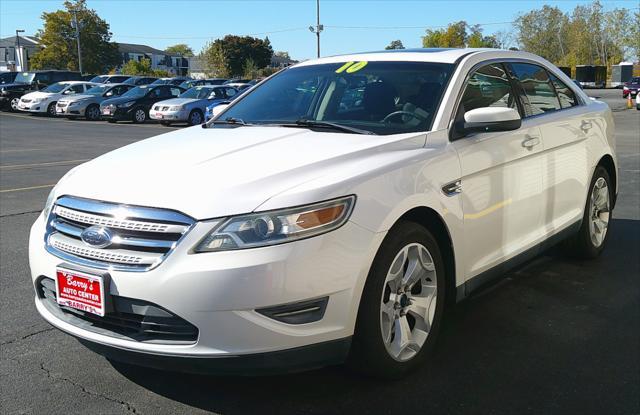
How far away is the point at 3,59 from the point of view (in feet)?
364

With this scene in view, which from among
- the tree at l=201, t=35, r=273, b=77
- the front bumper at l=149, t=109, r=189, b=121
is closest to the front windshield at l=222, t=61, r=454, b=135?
the front bumper at l=149, t=109, r=189, b=121

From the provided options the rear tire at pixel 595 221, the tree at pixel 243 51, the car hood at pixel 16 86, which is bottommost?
the rear tire at pixel 595 221

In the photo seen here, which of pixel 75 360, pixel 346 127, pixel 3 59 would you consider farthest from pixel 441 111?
pixel 3 59

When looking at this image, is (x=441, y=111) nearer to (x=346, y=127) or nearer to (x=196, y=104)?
(x=346, y=127)

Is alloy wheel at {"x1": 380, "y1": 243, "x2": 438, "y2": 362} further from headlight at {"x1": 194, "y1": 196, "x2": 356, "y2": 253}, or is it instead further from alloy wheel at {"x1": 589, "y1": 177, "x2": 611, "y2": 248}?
alloy wheel at {"x1": 589, "y1": 177, "x2": 611, "y2": 248}

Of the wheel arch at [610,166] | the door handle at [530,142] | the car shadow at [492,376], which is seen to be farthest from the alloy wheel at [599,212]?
the door handle at [530,142]

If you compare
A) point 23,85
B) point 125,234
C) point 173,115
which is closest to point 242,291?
point 125,234

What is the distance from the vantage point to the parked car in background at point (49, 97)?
27.8m

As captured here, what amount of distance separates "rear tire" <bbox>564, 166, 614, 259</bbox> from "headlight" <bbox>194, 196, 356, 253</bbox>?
10.5 ft

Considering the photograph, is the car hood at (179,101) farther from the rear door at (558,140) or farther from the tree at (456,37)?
the tree at (456,37)

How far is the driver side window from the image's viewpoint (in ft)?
12.9

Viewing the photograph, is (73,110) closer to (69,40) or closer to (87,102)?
(87,102)

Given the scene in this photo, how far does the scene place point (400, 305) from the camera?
3.19 meters

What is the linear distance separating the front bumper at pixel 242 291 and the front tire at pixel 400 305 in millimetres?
209
